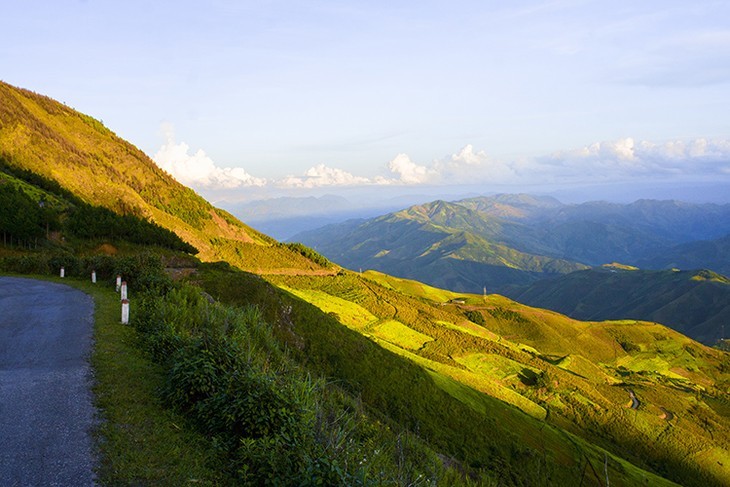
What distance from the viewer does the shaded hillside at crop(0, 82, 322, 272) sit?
5054 inches

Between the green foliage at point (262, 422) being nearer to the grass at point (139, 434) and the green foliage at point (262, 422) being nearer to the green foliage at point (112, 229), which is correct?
the grass at point (139, 434)

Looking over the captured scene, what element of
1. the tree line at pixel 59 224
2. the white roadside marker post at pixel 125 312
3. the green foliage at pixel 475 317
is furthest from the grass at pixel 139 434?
the green foliage at pixel 475 317

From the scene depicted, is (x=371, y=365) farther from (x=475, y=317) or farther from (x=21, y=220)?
(x=475, y=317)

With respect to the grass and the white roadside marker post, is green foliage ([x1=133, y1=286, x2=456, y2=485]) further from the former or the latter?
the white roadside marker post

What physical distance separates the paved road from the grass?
326mm

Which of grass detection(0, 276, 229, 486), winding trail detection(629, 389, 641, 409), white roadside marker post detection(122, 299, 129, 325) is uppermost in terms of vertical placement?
white roadside marker post detection(122, 299, 129, 325)

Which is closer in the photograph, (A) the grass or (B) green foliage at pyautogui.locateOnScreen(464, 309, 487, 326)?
(A) the grass

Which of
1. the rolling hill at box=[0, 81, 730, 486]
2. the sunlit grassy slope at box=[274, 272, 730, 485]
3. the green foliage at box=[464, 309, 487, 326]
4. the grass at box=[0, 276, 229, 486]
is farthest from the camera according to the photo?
the green foliage at box=[464, 309, 487, 326]

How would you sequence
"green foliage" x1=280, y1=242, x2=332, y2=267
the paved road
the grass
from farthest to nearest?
"green foliage" x1=280, y1=242, x2=332, y2=267
the grass
the paved road

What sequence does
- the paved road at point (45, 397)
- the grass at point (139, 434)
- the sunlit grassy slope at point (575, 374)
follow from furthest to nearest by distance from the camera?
1. the sunlit grassy slope at point (575, 374)
2. the grass at point (139, 434)
3. the paved road at point (45, 397)

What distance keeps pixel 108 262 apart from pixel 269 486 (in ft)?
94.7

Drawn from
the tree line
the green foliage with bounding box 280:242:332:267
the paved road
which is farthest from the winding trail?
the paved road

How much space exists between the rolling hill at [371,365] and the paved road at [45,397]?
7.43ft

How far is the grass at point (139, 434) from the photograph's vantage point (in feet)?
27.1
